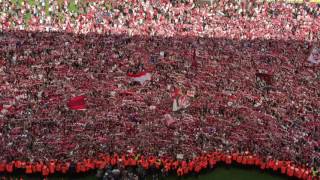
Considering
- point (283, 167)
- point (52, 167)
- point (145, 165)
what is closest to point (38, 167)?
point (52, 167)

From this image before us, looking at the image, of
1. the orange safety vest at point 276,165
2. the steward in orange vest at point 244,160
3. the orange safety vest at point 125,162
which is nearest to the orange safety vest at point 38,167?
the orange safety vest at point 125,162

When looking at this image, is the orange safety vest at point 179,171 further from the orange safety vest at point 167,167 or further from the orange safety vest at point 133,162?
the orange safety vest at point 133,162

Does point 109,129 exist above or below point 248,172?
above

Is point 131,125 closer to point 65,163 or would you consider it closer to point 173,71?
point 65,163

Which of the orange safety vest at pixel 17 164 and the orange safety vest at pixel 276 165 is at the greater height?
the orange safety vest at pixel 17 164

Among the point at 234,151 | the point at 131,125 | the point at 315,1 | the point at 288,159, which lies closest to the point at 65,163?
the point at 131,125

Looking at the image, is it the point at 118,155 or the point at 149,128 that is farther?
the point at 149,128

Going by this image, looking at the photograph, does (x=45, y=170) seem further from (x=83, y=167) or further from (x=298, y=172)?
(x=298, y=172)

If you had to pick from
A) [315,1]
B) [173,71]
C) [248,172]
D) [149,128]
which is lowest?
[248,172]

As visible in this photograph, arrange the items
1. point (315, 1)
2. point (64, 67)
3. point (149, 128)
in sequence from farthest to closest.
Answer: point (315, 1) < point (64, 67) < point (149, 128)
